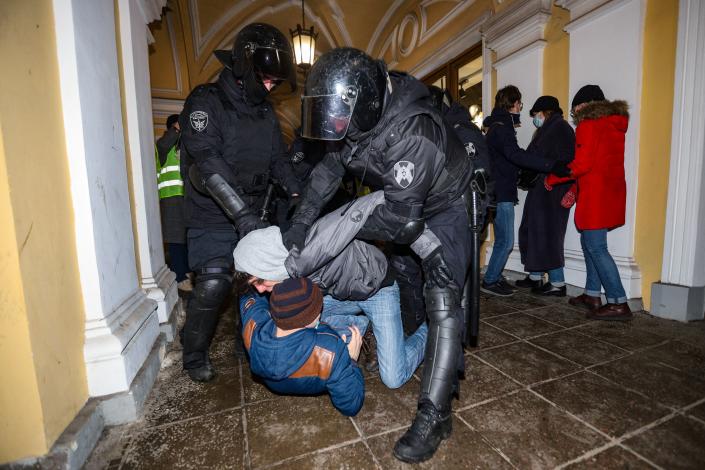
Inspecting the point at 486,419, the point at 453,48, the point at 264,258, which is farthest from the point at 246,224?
the point at 453,48

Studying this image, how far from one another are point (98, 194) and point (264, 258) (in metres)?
1.00

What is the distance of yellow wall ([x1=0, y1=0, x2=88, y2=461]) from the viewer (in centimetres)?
124

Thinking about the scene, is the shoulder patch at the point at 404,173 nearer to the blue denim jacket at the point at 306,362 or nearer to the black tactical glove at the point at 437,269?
the black tactical glove at the point at 437,269

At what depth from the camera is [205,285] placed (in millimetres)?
2137

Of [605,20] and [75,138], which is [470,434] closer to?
[75,138]

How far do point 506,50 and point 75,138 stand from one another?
4746 millimetres

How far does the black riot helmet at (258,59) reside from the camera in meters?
2.10

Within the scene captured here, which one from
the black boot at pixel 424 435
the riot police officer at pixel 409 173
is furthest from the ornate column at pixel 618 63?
the black boot at pixel 424 435

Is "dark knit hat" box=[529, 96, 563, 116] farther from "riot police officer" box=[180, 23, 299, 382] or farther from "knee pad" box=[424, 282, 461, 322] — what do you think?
"knee pad" box=[424, 282, 461, 322]

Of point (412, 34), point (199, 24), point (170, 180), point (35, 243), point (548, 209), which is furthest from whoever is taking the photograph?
point (199, 24)

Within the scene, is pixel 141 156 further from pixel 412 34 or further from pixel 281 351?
pixel 412 34

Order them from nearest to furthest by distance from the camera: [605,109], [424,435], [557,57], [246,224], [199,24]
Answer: [424,435] → [246,224] → [605,109] → [557,57] → [199,24]

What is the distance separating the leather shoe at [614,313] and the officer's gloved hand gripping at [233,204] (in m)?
3.07

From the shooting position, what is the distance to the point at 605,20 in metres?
3.35
